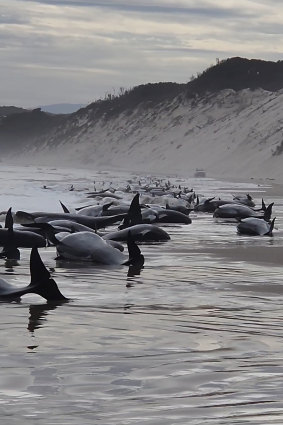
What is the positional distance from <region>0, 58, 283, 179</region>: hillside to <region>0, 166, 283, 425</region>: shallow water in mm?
45606

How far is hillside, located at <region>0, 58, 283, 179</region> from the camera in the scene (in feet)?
214

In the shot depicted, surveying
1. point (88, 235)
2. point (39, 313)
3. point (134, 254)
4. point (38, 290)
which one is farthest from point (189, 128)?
point (39, 313)

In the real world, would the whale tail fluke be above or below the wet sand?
above

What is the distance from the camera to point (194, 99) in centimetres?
→ 8844

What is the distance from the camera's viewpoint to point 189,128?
81.4 m

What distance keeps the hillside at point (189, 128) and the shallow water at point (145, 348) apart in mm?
45606

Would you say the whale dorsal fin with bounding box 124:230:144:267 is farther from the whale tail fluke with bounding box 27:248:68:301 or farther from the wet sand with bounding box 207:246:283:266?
the whale tail fluke with bounding box 27:248:68:301

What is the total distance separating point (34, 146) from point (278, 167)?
71470mm

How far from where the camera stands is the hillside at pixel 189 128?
65375mm

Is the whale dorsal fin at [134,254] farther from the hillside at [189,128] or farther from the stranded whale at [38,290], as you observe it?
the hillside at [189,128]

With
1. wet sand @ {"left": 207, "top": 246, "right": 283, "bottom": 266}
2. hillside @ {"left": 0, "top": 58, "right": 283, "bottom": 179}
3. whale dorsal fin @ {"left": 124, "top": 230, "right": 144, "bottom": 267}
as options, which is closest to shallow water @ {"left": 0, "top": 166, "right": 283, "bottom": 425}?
whale dorsal fin @ {"left": 124, "top": 230, "right": 144, "bottom": 267}

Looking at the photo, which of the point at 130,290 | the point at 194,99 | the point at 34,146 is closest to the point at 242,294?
the point at 130,290

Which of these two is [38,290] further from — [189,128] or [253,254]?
[189,128]

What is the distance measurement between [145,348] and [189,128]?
76.4 metres
